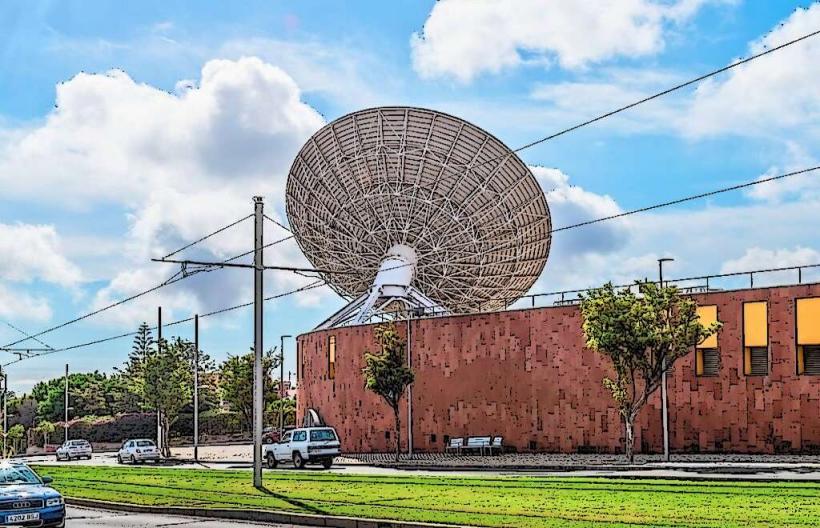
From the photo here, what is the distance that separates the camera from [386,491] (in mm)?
25266

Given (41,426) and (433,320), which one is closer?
(433,320)

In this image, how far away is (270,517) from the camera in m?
20.9

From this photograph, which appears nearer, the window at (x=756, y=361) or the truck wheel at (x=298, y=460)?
the window at (x=756, y=361)

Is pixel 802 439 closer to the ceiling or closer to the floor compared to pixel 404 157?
closer to the floor

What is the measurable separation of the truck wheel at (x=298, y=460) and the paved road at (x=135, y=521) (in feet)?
64.6

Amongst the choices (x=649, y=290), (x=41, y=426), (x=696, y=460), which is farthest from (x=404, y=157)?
(x=41, y=426)

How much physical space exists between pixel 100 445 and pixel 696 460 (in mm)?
70076

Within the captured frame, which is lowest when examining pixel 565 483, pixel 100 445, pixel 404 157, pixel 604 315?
pixel 100 445

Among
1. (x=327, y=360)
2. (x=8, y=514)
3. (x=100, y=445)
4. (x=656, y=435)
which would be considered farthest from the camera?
(x=100, y=445)

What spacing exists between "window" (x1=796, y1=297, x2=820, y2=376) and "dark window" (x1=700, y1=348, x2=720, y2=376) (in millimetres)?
3138

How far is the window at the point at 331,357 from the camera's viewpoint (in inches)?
2317

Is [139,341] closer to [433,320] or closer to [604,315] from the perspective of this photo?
[433,320]

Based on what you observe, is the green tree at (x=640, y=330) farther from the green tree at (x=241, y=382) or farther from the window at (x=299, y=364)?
the green tree at (x=241, y=382)

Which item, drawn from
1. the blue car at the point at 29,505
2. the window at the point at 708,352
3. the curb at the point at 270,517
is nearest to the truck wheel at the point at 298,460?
the window at the point at 708,352
